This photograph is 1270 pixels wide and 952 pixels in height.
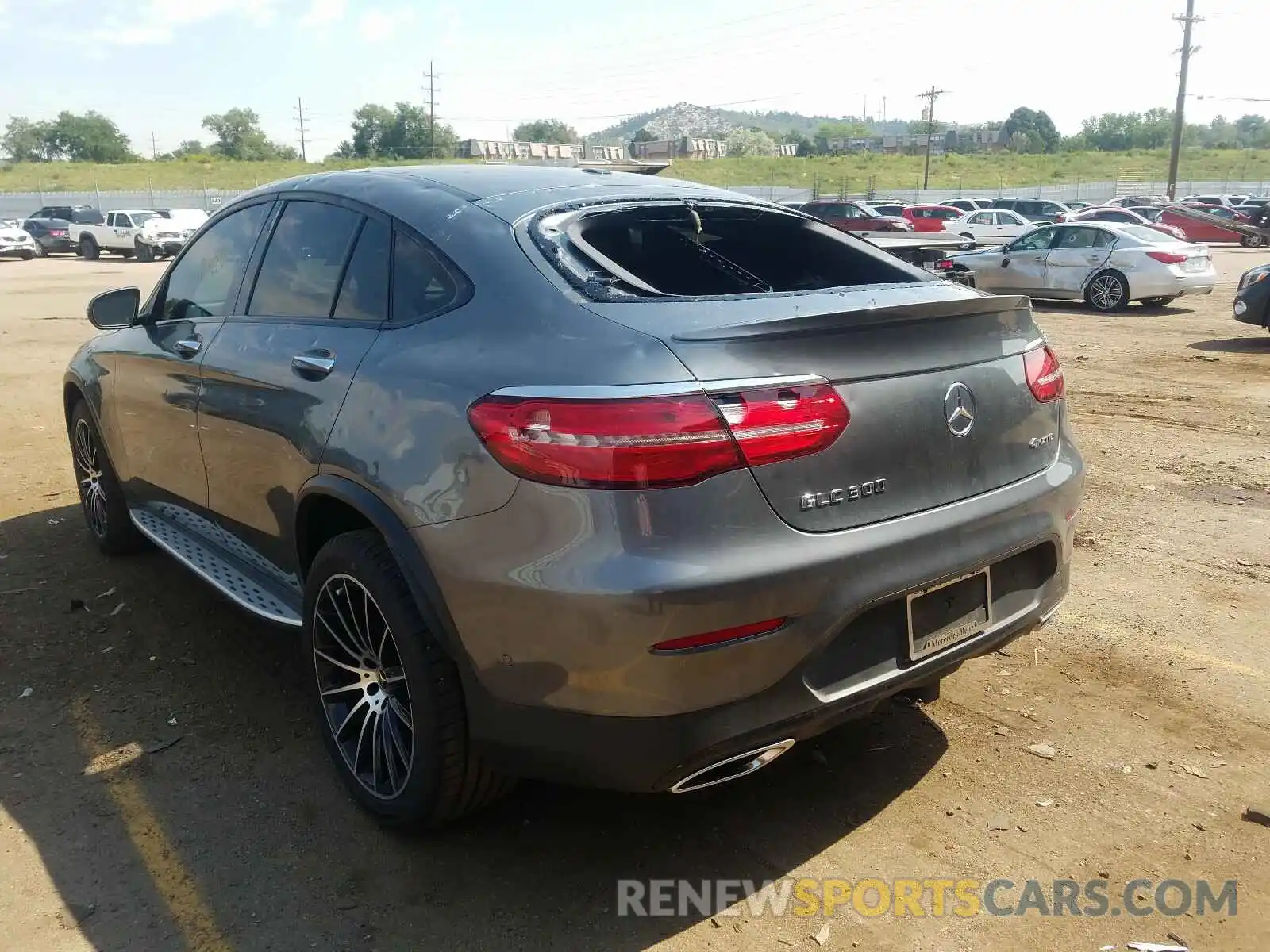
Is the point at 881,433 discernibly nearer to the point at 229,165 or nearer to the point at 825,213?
the point at 825,213

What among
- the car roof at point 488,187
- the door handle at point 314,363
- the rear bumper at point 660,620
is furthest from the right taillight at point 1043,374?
the door handle at point 314,363

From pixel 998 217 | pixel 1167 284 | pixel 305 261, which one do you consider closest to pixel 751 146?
pixel 998 217

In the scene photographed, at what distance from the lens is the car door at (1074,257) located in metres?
16.5

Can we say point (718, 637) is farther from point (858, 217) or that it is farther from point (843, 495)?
point (858, 217)

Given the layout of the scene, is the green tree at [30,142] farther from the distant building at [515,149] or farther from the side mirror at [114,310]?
the side mirror at [114,310]

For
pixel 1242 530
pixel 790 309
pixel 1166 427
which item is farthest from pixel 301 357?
pixel 1166 427

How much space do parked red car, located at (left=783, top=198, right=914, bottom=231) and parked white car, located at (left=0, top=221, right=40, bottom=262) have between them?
25.6 metres

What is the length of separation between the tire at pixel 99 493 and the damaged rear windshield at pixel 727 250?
9.39 ft

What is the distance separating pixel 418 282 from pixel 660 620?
4.26 feet

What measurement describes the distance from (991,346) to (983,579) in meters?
0.62

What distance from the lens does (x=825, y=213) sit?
3262 cm

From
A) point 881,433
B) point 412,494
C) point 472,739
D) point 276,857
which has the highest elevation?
point 881,433

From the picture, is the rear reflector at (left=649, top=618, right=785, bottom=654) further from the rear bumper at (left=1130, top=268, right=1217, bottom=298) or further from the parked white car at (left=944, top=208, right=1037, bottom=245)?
the parked white car at (left=944, top=208, right=1037, bottom=245)

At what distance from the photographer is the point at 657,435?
2189mm
